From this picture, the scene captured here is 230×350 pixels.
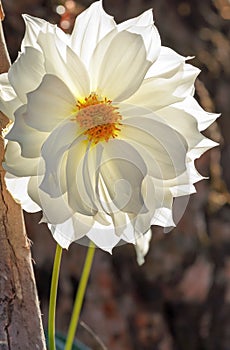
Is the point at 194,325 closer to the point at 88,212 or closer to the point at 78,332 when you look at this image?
the point at 78,332

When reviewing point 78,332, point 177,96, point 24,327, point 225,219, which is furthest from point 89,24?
point 225,219

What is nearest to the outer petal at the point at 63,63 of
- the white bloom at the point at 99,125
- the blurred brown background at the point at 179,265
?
the white bloom at the point at 99,125

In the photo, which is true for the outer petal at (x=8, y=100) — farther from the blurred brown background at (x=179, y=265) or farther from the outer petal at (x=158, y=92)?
the blurred brown background at (x=179, y=265)

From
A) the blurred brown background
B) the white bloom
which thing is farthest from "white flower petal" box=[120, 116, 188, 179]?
the blurred brown background

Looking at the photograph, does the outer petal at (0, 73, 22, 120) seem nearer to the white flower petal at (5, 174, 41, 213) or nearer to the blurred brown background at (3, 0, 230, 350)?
the white flower petal at (5, 174, 41, 213)

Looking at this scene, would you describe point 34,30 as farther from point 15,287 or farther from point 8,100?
point 15,287
